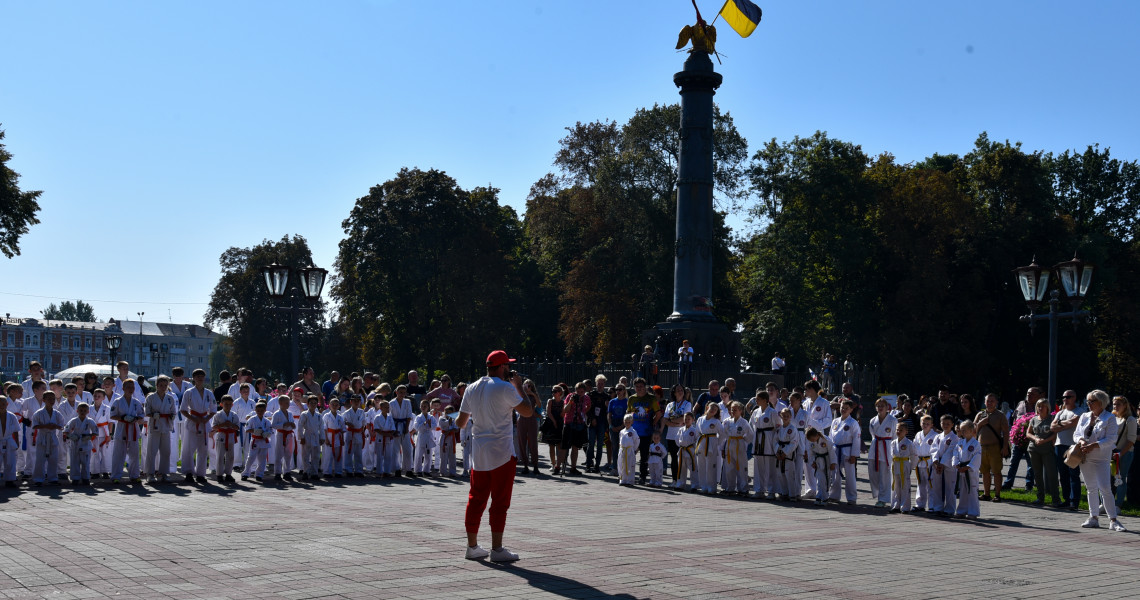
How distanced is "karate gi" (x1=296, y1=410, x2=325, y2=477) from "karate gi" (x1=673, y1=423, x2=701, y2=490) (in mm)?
6404

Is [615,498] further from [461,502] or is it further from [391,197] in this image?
[391,197]

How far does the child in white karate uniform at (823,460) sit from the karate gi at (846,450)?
0.08 m

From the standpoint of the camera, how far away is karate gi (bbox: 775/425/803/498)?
17156mm

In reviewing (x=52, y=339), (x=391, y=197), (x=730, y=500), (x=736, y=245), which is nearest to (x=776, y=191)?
(x=736, y=245)

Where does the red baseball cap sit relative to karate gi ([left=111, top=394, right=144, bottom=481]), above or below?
above

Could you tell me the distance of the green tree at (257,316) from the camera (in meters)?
64.1

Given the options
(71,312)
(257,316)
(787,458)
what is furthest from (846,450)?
(71,312)

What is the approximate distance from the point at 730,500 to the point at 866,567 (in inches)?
293

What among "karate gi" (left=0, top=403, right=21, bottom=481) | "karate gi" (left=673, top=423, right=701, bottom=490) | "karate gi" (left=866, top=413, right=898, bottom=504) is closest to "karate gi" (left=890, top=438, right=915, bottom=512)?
"karate gi" (left=866, top=413, right=898, bottom=504)

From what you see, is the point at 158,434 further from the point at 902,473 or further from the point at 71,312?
the point at 71,312

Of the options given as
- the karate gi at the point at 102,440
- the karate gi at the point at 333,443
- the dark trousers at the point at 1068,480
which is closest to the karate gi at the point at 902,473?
the dark trousers at the point at 1068,480

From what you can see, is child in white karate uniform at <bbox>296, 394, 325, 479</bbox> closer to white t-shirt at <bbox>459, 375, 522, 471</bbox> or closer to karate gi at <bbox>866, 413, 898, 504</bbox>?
karate gi at <bbox>866, 413, 898, 504</bbox>

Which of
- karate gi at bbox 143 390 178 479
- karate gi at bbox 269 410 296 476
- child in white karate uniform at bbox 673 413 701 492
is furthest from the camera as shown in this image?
karate gi at bbox 269 410 296 476

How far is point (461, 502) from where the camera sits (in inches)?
601
